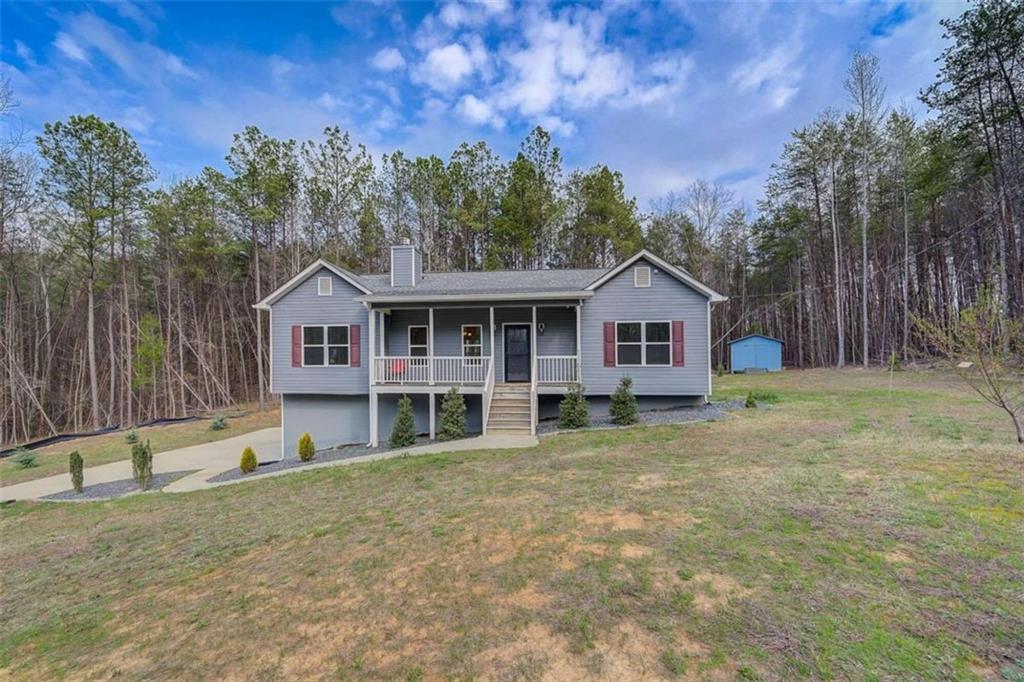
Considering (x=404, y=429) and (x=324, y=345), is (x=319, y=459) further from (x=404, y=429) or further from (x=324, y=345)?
(x=324, y=345)

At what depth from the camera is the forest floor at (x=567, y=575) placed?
278cm

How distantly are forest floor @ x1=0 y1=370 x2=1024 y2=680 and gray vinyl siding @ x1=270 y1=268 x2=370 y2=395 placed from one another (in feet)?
18.0

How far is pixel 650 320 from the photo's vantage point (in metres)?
12.0

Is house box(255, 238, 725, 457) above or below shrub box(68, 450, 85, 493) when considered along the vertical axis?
above

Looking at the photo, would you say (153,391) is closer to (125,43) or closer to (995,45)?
(125,43)

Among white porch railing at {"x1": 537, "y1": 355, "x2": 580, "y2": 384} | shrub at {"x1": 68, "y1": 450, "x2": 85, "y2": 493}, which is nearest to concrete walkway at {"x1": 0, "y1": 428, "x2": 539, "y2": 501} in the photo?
shrub at {"x1": 68, "y1": 450, "x2": 85, "y2": 493}

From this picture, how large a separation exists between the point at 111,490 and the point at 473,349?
9.07 m

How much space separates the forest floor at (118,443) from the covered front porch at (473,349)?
8.20 metres

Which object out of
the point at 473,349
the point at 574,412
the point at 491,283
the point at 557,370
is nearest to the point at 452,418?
the point at 473,349

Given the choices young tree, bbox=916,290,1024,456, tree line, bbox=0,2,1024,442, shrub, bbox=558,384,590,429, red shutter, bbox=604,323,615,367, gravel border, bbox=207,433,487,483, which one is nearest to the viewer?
young tree, bbox=916,290,1024,456

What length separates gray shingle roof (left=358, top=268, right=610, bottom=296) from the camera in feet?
40.0

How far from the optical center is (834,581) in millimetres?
3361

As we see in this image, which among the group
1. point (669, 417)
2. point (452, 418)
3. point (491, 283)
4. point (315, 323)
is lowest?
point (669, 417)

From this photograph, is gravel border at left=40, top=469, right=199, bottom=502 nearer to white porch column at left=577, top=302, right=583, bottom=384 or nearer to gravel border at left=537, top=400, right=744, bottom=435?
gravel border at left=537, top=400, right=744, bottom=435
